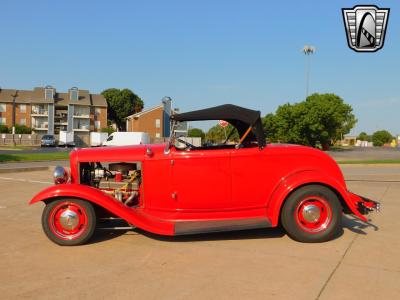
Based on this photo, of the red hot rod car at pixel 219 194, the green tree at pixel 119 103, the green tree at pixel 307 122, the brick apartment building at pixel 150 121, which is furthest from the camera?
the green tree at pixel 119 103

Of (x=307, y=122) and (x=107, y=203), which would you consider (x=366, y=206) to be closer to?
(x=107, y=203)

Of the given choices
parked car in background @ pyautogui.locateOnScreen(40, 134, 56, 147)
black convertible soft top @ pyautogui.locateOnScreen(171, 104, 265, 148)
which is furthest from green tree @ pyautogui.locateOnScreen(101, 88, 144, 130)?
black convertible soft top @ pyautogui.locateOnScreen(171, 104, 265, 148)

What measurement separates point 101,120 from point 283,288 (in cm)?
7510

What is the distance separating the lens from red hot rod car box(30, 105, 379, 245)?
4691 millimetres

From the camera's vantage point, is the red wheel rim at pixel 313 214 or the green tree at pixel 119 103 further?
the green tree at pixel 119 103

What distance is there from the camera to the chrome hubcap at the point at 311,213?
188 inches

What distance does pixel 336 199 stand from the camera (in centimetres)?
484

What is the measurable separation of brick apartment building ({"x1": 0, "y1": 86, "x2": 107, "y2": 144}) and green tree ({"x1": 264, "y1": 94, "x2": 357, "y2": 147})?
39183 millimetres

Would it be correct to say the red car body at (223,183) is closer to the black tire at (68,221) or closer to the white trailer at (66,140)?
the black tire at (68,221)

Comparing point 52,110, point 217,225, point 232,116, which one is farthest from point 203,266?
point 52,110

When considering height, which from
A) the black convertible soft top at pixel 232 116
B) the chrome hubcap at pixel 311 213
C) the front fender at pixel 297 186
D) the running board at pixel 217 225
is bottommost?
the running board at pixel 217 225

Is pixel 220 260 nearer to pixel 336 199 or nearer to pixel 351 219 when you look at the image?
pixel 336 199

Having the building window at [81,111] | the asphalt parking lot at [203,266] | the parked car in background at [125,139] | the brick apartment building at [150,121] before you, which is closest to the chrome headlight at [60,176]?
the asphalt parking lot at [203,266]

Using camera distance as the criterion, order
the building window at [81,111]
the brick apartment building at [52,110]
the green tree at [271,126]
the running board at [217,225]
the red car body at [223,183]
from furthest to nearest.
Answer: the building window at [81,111] → the brick apartment building at [52,110] → the green tree at [271,126] → the red car body at [223,183] → the running board at [217,225]
